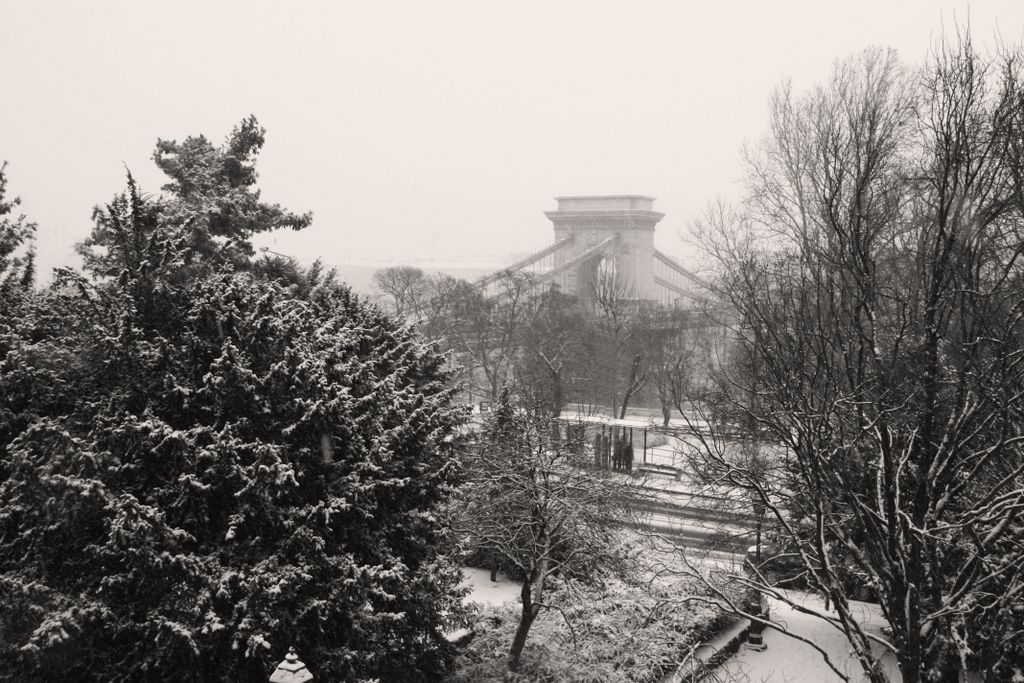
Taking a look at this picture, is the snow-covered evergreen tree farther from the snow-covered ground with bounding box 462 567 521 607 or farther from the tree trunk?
the snow-covered ground with bounding box 462 567 521 607

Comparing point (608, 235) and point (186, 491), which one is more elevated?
point (608, 235)

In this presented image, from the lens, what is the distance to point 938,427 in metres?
8.77

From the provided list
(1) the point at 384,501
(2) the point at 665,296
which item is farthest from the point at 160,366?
(2) the point at 665,296

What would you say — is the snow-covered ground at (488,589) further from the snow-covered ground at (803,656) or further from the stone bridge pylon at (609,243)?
the stone bridge pylon at (609,243)

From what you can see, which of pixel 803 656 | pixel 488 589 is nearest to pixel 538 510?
pixel 488 589

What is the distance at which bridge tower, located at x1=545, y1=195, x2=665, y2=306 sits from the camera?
60191 millimetres

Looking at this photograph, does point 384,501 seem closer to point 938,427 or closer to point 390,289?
point 938,427

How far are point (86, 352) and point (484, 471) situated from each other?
20.2 ft

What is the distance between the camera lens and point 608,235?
64.8 metres

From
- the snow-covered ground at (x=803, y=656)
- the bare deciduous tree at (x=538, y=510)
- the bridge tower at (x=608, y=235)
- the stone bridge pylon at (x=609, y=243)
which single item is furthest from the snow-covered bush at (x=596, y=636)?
the bridge tower at (x=608, y=235)

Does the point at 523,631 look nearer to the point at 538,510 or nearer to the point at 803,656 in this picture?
the point at 538,510

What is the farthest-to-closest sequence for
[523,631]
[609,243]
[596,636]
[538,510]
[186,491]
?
[609,243]
[596,636]
[538,510]
[523,631]
[186,491]

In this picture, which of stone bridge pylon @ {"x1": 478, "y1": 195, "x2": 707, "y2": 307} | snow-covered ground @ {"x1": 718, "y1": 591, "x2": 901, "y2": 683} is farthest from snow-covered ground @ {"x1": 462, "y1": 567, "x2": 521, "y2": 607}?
stone bridge pylon @ {"x1": 478, "y1": 195, "x2": 707, "y2": 307}

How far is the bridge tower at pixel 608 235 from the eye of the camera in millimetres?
60191
